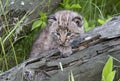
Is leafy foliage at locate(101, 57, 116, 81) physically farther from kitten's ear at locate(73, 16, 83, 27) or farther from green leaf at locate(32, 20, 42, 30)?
green leaf at locate(32, 20, 42, 30)

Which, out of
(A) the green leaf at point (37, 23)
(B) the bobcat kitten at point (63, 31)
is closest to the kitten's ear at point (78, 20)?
(B) the bobcat kitten at point (63, 31)

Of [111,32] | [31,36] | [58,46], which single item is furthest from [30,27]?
[111,32]

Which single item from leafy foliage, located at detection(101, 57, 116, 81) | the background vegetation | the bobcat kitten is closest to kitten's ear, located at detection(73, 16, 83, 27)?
the bobcat kitten

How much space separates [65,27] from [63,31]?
6 centimetres

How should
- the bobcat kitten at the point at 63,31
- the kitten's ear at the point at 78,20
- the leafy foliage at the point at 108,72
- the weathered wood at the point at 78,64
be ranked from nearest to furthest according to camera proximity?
the leafy foliage at the point at 108,72 < the weathered wood at the point at 78,64 < the bobcat kitten at the point at 63,31 < the kitten's ear at the point at 78,20

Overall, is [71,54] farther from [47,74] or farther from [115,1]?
[115,1]

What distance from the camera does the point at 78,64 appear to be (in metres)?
4.02

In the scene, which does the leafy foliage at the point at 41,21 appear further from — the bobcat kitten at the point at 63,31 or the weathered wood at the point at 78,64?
the weathered wood at the point at 78,64

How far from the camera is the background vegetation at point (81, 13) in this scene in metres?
5.27

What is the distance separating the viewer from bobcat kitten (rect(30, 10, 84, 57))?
425cm

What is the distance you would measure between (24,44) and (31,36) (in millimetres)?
162

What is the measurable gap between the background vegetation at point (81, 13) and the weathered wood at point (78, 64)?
0.98 metres

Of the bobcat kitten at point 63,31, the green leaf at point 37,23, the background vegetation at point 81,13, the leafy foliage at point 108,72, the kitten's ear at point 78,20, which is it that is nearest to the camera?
the leafy foliage at point 108,72

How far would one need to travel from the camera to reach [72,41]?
4.22m
